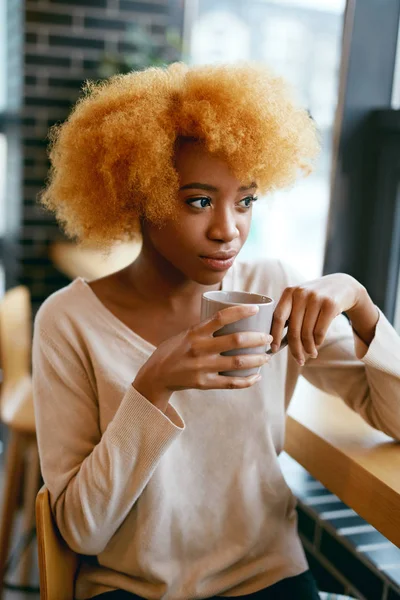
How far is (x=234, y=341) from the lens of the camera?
750 mm

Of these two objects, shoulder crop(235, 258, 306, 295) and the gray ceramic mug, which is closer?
the gray ceramic mug

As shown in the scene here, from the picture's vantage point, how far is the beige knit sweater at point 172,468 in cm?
95

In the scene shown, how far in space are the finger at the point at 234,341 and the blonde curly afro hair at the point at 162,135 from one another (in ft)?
0.75

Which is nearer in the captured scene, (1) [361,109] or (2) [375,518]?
(2) [375,518]

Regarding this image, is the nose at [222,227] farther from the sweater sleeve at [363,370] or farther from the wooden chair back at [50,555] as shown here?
the wooden chair back at [50,555]

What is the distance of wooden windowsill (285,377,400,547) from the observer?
0.93m

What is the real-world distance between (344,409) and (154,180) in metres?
0.66

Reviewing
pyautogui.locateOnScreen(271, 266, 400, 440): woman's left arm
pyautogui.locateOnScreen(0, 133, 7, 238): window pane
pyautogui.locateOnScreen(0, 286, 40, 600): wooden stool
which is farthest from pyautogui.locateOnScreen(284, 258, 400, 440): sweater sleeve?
pyautogui.locateOnScreen(0, 133, 7, 238): window pane

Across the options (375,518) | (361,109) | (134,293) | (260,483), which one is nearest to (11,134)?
(361,109)

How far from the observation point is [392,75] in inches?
70.7

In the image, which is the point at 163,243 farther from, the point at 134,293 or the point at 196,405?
the point at 196,405

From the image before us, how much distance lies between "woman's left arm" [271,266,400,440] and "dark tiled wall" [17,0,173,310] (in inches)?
67.4

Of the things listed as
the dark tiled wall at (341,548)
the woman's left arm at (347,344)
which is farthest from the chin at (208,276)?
the dark tiled wall at (341,548)

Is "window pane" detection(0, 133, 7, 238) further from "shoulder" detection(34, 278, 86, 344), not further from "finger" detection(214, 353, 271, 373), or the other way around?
"finger" detection(214, 353, 271, 373)
